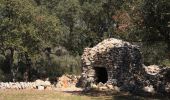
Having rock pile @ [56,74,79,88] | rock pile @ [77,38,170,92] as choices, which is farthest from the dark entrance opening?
rock pile @ [56,74,79,88]

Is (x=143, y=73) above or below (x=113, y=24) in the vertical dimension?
below

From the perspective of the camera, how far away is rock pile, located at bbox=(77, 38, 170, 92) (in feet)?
124

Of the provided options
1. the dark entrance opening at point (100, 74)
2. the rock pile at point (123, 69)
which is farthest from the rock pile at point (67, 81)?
the rock pile at point (123, 69)

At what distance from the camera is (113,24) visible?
55.9 m

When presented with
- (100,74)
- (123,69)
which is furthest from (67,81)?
(123,69)

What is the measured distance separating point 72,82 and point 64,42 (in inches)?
376

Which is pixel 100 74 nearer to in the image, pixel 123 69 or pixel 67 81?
pixel 123 69

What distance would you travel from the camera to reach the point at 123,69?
3941 centimetres

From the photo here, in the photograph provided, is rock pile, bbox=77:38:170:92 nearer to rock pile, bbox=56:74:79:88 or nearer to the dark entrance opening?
the dark entrance opening

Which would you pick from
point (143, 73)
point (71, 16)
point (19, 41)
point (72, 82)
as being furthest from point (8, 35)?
point (143, 73)

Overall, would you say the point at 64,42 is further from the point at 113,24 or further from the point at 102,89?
the point at 102,89

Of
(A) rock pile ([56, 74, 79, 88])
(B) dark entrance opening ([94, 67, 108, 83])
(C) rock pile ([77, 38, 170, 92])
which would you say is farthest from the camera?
(A) rock pile ([56, 74, 79, 88])

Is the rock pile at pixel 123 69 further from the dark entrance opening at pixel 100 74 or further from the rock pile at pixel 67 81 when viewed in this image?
the rock pile at pixel 67 81

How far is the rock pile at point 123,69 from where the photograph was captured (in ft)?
124
